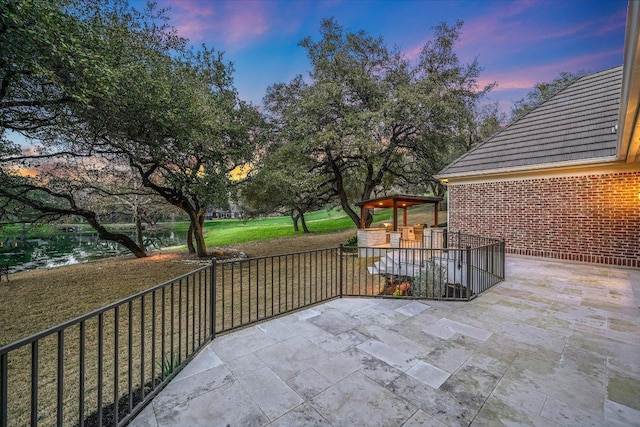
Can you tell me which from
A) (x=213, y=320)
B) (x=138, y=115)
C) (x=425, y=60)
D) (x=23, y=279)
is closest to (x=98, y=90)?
(x=138, y=115)

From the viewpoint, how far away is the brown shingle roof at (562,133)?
24.3ft

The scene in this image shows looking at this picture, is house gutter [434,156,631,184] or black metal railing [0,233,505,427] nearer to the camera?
black metal railing [0,233,505,427]

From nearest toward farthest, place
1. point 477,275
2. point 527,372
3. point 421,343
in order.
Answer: point 527,372, point 421,343, point 477,275

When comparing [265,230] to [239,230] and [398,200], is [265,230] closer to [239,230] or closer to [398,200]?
[239,230]

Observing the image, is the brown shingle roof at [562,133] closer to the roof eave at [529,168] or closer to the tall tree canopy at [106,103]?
the roof eave at [529,168]

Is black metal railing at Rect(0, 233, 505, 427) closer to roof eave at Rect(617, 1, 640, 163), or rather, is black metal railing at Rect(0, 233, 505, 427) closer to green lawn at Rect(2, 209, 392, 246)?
roof eave at Rect(617, 1, 640, 163)

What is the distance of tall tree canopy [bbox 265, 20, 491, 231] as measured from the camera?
1041 cm

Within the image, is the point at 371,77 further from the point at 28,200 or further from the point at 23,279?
the point at 23,279

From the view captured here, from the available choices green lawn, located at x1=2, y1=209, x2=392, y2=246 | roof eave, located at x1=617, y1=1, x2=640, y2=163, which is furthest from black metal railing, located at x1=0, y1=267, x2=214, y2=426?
green lawn, located at x1=2, y1=209, x2=392, y2=246

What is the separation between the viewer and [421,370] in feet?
8.41

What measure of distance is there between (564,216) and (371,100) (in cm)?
816

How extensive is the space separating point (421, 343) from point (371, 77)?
37.9ft

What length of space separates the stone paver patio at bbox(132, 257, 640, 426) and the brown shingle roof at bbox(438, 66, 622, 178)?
16.5 feet

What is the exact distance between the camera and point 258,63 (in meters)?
11.8
